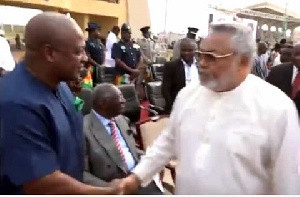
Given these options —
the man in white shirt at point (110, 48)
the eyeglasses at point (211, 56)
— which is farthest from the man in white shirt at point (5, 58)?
the eyeglasses at point (211, 56)

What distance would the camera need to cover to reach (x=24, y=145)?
1.98 m

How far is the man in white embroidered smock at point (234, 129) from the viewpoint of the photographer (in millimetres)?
2312

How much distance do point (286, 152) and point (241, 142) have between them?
193 millimetres

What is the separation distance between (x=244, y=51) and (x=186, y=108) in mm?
383

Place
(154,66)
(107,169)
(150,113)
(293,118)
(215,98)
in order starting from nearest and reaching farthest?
(293,118), (215,98), (107,169), (150,113), (154,66)

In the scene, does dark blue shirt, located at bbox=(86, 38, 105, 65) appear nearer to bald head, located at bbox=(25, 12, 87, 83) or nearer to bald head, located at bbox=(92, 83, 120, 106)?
bald head, located at bbox=(92, 83, 120, 106)

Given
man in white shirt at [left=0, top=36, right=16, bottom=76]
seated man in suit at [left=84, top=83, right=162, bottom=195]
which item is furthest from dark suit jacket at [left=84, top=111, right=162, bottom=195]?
man in white shirt at [left=0, top=36, right=16, bottom=76]

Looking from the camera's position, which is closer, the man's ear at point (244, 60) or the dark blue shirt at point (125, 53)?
the man's ear at point (244, 60)

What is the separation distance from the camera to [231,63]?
7.98 ft

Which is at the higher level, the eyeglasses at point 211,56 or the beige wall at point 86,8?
the eyeglasses at point 211,56

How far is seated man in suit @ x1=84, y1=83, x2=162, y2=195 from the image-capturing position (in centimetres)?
358

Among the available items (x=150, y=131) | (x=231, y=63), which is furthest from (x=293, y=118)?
(x=150, y=131)

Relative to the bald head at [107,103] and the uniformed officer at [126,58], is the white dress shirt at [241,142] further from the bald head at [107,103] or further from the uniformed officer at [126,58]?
the uniformed officer at [126,58]

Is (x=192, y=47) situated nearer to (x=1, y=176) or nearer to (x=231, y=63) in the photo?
(x=231, y=63)
